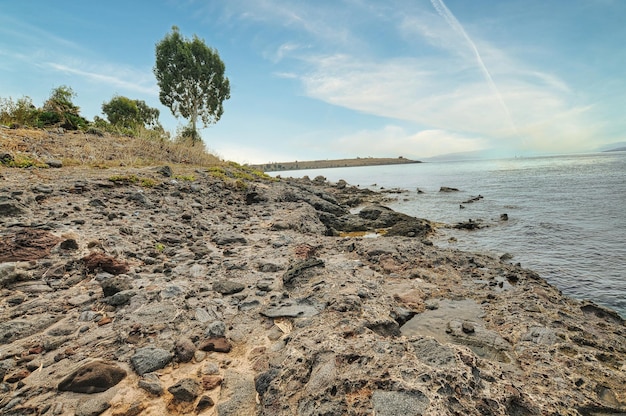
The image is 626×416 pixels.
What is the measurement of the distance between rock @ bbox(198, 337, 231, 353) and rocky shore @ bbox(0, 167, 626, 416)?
0.09ft

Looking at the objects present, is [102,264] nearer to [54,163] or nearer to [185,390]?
[185,390]

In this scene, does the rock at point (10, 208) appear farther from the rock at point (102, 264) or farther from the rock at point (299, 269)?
the rock at point (299, 269)

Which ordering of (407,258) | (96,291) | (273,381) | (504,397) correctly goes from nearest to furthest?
(504,397) < (273,381) < (96,291) < (407,258)

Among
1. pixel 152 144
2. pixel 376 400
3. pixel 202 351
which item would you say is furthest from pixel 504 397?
pixel 152 144

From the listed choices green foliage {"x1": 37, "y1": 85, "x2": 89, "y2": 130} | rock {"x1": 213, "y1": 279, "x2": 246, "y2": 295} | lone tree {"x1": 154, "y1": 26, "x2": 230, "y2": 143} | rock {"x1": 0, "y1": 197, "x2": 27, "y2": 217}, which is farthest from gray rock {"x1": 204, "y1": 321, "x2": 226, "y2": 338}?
lone tree {"x1": 154, "y1": 26, "x2": 230, "y2": 143}

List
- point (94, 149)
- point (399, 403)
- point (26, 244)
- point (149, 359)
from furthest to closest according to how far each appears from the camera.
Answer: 1. point (94, 149)
2. point (26, 244)
3. point (149, 359)
4. point (399, 403)

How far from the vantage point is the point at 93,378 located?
2664 millimetres

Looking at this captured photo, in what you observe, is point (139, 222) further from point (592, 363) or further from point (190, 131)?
point (190, 131)

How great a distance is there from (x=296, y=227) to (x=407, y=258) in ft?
14.2

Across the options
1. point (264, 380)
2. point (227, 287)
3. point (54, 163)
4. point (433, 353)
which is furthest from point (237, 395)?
point (54, 163)

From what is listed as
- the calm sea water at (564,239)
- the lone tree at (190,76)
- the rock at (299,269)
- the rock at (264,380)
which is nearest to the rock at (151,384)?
the rock at (264,380)

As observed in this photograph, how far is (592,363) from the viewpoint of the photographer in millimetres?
3465

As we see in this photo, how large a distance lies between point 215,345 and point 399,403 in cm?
218

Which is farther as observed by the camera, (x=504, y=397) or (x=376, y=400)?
(x=504, y=397)
